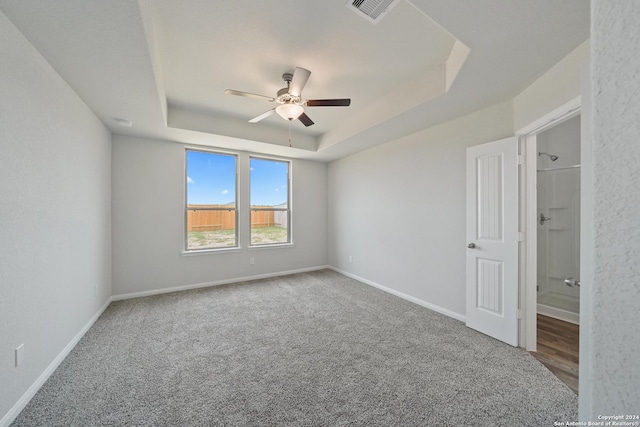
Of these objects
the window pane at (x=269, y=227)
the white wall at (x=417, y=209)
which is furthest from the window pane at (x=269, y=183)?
the white wall at (x=417, y=209)

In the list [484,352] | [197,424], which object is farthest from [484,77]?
[197,424]

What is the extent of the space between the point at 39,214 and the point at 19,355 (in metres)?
0.99

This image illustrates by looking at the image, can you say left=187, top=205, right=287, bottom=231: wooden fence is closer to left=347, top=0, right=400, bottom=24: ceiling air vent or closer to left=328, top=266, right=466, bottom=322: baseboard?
left=328, top=266, right=466, bottom=322: baseboard

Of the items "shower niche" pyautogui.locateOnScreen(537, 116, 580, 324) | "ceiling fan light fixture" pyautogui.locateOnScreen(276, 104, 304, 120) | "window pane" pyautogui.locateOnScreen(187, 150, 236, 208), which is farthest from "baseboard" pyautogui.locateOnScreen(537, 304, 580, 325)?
"window pane" pyautogui.locateOnScreen(187, 150, 236, 208)

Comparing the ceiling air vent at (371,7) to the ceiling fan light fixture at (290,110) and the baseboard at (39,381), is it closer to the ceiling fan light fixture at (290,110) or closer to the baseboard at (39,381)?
the ceiling fan light fixture at (290,110)

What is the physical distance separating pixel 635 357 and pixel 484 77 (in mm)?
2456

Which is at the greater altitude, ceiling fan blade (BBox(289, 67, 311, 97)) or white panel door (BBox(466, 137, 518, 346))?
ceiling fan blade (BBox(289, 67, 311, 97))

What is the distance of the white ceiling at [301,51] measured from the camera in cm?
155

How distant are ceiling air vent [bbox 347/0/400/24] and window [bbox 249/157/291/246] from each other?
3.46 meters

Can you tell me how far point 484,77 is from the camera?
2.17 meters

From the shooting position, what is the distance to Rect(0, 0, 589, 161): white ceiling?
1550 millimetres

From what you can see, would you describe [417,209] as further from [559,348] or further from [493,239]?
[559,348]

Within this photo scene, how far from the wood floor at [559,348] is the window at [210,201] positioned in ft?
14.6

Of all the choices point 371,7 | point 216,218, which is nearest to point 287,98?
point 371,7
